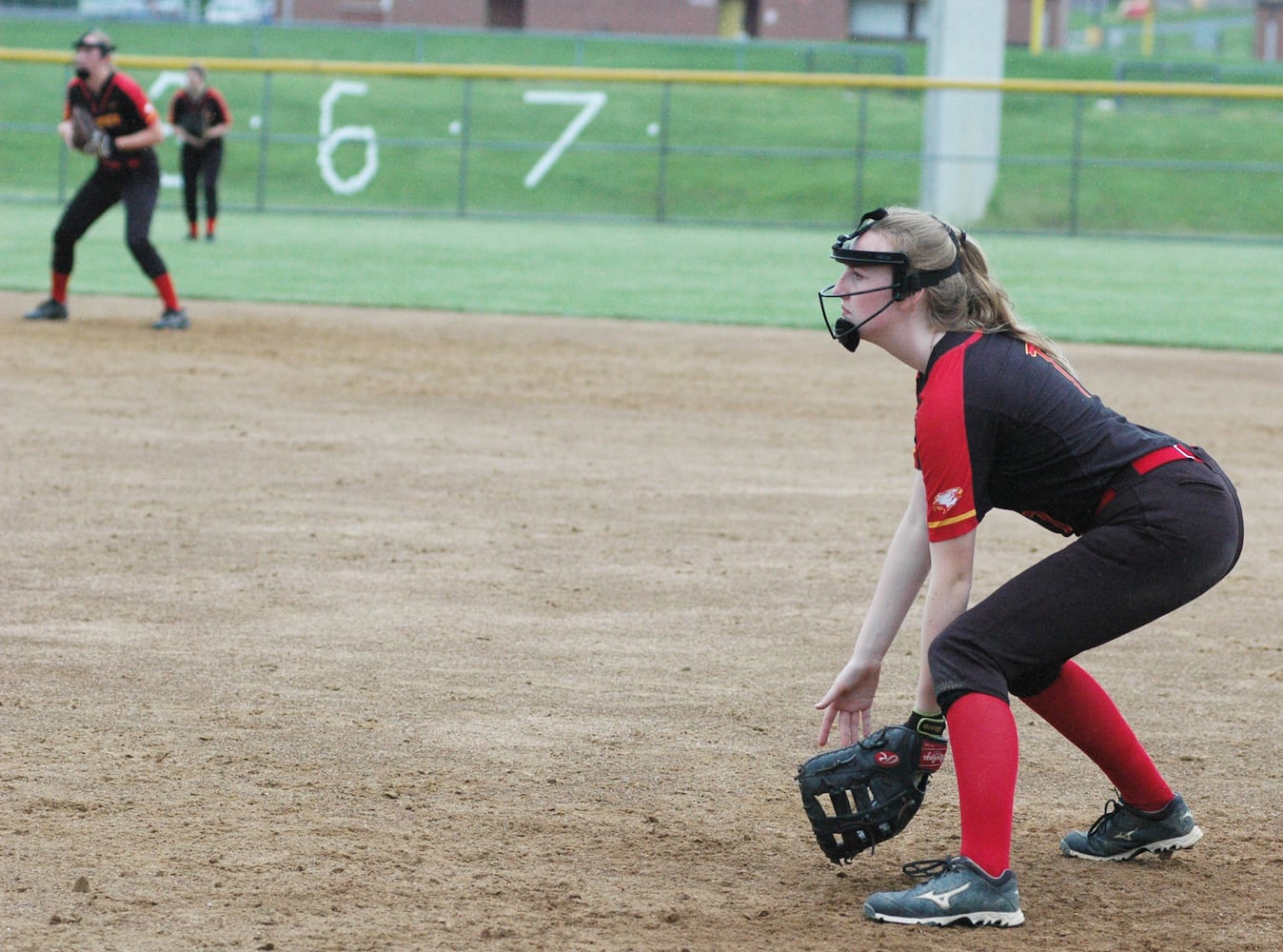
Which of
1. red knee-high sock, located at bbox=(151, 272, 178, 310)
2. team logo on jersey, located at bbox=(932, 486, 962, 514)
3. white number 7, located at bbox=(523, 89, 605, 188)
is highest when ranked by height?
white number 7, located at bbox=(523, 89, 605, 188)

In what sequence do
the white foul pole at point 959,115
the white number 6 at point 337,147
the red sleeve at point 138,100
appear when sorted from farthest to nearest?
1. the white number 6 at point 337,147
2. the white foul pole at point 959,115
3. the red sleeve at point 138,100

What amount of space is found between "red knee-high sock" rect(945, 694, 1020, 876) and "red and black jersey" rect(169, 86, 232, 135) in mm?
17862

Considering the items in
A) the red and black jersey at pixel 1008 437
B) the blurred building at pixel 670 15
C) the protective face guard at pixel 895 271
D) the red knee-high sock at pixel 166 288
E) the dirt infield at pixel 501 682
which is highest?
the blurred building at pixel 670 15

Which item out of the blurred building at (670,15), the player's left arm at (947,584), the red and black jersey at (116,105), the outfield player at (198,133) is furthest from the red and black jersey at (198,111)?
the blurred building at (670,15)

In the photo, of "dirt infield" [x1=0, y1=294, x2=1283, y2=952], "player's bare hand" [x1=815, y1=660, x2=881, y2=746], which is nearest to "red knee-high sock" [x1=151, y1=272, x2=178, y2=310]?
"dirt infield" [x1=0, y1=294, x2=1283, y2=952]

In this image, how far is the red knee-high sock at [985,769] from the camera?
3.23 metres

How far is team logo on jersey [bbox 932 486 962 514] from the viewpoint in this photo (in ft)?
10.3

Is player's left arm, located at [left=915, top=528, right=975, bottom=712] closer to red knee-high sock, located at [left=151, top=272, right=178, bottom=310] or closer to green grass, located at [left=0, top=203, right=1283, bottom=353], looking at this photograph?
red knee-high sock, located at [left=151, top=272, right=178, bottom=310]

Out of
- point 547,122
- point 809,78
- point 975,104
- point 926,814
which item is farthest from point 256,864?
point 547,122

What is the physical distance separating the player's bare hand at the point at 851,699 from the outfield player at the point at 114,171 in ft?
29.9

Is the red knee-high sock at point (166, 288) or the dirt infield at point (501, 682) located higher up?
the red knee-high sock at point (166, 288)

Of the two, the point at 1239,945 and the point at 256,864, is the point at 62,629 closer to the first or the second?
the point at 256,864

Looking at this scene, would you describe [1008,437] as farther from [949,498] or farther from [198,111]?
[198,111]

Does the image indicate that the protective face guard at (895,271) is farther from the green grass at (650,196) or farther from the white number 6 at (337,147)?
the white number 6 at (337,147)
